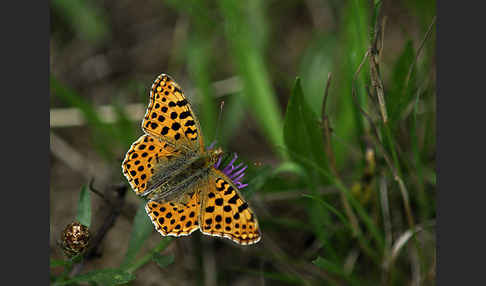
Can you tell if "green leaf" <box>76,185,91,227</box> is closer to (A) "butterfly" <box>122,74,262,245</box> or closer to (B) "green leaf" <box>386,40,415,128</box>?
(A) "butterfly" <box>122,74,262,245</box>

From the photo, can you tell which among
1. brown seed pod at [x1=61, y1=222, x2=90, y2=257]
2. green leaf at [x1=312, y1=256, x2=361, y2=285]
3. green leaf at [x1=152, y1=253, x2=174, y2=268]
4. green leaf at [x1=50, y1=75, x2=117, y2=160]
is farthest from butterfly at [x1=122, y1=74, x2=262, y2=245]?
green leaf at [x1=50, y1=75, x2=117, y2=160]

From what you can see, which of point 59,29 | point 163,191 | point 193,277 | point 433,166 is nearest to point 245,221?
point 163,191

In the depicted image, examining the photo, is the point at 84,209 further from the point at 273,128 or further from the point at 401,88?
the point at 401,88

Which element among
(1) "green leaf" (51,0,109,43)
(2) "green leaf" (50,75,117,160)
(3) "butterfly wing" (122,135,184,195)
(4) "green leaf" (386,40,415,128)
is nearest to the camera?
(3) "butterfly wing" (122,135,184,195)

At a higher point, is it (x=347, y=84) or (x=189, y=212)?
(x=347, y=84)

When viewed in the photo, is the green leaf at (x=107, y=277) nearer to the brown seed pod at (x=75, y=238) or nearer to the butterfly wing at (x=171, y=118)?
the brown seed pod at (x=75, y=238)

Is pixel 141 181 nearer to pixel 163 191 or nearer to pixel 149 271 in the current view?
pixel 163 191

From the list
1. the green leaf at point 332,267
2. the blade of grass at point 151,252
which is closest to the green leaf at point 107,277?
the blade of grass at point 151,252
